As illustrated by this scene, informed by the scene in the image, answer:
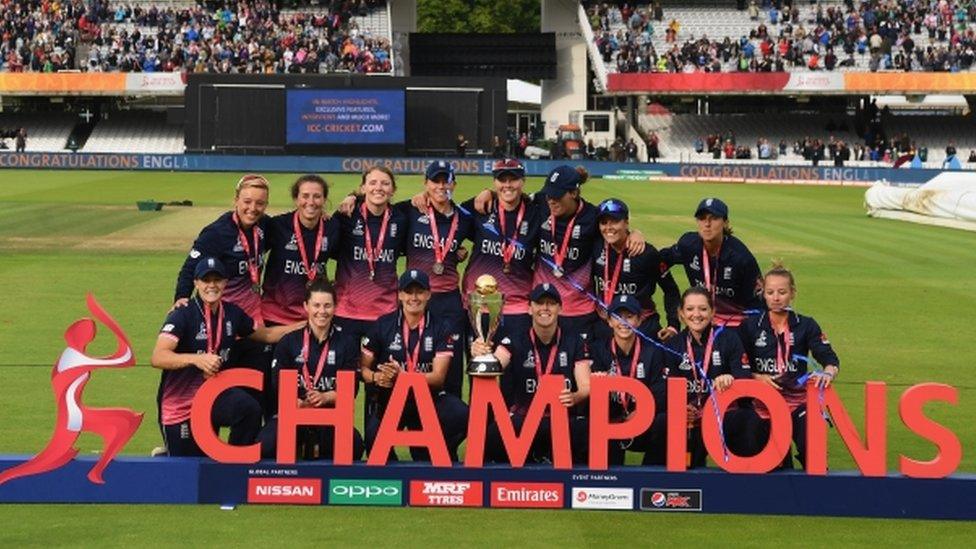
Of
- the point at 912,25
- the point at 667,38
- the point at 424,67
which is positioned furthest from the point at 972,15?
the point at 424,67

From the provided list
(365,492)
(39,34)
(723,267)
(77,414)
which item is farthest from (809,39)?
(77,414)

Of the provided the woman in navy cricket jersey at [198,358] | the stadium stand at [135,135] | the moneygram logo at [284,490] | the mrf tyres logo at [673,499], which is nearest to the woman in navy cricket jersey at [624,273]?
the mrf tyres logo at [673,499]

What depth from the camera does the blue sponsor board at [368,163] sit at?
190ft

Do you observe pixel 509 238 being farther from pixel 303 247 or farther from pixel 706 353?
pixel 706 353

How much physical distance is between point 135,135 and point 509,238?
61.7m

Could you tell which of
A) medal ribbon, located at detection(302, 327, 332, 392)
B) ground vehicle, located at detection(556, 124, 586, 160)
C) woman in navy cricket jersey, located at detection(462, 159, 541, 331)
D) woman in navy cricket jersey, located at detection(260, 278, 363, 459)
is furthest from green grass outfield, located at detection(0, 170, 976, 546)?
ground vehicle, located at detection(556, 124, 586, 160)

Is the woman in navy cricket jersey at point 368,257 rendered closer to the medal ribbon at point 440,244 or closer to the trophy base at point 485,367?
the medal ribbon at point 440,244

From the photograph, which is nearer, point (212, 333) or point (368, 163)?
point (212, 333)

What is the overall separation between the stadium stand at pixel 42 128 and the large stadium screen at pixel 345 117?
16.5 meters

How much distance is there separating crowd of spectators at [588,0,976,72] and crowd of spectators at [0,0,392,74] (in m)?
11.4

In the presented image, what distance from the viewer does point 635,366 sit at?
10.6 m

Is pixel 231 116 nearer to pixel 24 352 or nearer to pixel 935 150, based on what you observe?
pixel 935 150

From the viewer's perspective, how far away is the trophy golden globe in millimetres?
10031

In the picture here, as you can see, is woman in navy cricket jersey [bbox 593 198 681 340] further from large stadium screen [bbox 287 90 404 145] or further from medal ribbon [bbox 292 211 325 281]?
large stadium screen [bbox 287 90 404 145]
